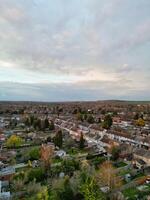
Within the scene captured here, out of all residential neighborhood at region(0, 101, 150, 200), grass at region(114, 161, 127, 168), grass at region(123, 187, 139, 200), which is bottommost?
grass at region(123, 187, 139, 200)

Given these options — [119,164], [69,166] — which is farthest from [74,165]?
[119,164]

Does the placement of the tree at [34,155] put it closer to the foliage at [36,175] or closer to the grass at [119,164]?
the foliage at [36,175]

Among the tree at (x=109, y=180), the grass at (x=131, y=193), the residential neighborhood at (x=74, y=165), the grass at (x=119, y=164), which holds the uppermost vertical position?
the tree at (x=109, y=180)

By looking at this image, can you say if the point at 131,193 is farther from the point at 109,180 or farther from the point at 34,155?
the point at 34,155

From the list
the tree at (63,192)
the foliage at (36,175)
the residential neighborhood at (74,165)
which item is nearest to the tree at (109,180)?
the residential neighborhood at (74,165)

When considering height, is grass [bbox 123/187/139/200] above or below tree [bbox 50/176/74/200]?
below

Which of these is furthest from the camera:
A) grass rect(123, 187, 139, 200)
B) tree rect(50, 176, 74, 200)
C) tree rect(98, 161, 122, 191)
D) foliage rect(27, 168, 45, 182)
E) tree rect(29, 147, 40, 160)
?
tree rect(29, 147, 40, 160)

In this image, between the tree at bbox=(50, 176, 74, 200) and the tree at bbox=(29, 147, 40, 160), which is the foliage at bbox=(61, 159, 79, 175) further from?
the tree at bbox=(29, 147, 40, 160)

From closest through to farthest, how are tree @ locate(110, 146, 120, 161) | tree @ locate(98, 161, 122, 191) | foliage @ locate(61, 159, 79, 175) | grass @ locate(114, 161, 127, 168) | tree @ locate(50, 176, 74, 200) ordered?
tree @ locate(50, 176, 74, 200)
tree @ locate(98, 161, 122, 191)
foliage @ locate(61, 159, 79, 175)
grass @ locate(114, 161, 127, 168)
tree @ locate(110, 146, 120, 161)

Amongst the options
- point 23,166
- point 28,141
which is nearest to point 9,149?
point 28,141

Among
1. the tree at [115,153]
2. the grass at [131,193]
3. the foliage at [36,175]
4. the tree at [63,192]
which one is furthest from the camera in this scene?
the tree at [115,153]

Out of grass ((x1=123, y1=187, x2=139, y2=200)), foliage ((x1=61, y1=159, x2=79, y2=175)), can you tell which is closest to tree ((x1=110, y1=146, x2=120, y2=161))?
foliage ((x1=61, y1=159, x2=79, y2=175))

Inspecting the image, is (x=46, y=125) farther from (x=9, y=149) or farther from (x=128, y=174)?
(x=128, y=174)
